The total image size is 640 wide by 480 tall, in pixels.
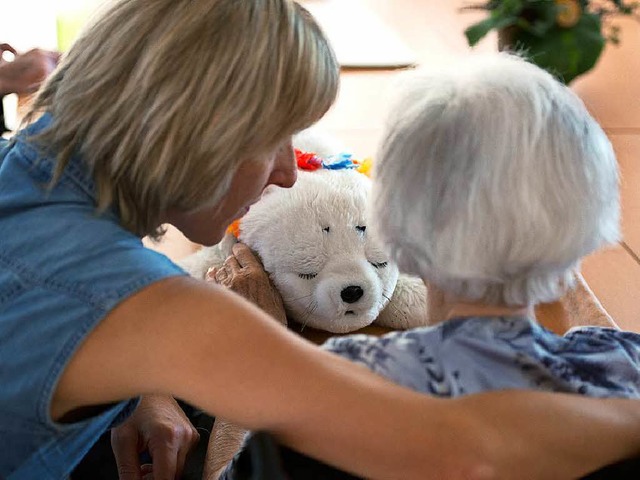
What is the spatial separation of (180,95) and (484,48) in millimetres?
1587

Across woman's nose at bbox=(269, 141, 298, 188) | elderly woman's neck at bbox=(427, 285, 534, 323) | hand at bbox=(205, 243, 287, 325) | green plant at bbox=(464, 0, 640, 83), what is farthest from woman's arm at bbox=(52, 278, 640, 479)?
green plant at bbox=(464, 0, 640, 83)

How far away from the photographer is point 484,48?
7.34 feet

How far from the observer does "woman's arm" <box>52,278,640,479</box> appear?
27.3 inches

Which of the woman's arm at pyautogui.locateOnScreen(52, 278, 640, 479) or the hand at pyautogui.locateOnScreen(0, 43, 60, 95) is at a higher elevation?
the hand at pyautogui.locateOnScreen(0, 43, 60, 95)

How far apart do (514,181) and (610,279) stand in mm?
892

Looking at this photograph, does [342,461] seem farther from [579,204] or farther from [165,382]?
[579,204]

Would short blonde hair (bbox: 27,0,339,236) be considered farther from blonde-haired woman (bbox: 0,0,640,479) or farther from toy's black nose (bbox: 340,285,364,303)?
toy's black nose (bbox: 340,285,364,303)

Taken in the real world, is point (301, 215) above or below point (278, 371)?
below

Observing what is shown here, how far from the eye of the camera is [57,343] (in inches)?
28.8

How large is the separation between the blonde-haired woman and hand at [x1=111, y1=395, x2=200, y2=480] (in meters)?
0.18

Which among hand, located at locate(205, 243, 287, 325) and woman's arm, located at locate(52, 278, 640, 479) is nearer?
woman's arm, located at locate(52, 278, 640, 479)

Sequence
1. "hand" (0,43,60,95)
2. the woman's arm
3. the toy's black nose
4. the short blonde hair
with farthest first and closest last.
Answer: the toy's black nose < "hand" (0,43,60,95) < the short blonde hair < the woman's arm

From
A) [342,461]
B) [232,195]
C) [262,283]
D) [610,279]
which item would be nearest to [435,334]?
[342,461]

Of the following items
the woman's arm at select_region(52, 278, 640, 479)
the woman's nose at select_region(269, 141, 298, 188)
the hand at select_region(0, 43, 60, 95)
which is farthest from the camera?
the hand at select_region(0, 43, 60, 95)
